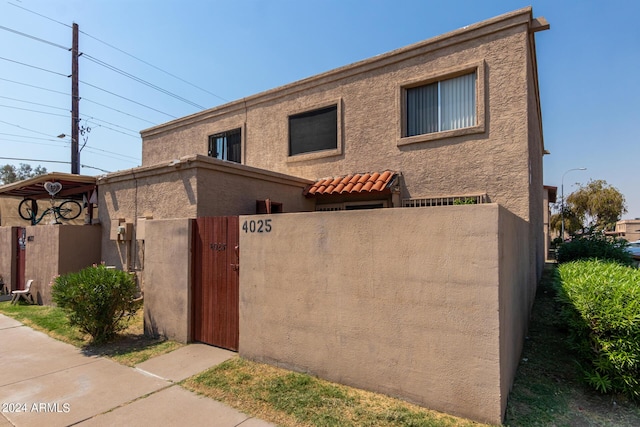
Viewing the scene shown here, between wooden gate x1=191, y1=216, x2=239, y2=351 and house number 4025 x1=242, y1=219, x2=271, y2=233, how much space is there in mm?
295

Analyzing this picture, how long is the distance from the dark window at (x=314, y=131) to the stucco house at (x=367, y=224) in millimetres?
50

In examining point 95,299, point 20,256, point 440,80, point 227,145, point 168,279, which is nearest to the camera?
point 95,299

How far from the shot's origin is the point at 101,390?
4.49 meters

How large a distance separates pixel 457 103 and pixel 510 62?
128 centimetres

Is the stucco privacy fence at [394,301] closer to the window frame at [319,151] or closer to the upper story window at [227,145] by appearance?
the window frame at [319,151]

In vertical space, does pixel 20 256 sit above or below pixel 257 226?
below

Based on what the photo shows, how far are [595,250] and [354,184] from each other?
7.35 meters

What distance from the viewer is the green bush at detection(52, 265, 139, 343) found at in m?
5.97

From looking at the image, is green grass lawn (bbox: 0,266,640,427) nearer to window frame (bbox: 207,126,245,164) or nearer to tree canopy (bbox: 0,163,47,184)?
window frame (bbox: 207,126,245,164)

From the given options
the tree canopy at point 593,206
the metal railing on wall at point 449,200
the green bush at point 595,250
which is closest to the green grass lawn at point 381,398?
the metal railing on wall at point 449,200

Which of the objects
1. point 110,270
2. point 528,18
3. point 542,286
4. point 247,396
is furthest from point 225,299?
point 542,286

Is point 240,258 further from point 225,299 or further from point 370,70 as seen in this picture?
point 370,70

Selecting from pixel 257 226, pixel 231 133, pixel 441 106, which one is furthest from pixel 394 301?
pixel 231 133

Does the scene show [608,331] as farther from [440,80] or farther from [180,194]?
[180,194]
